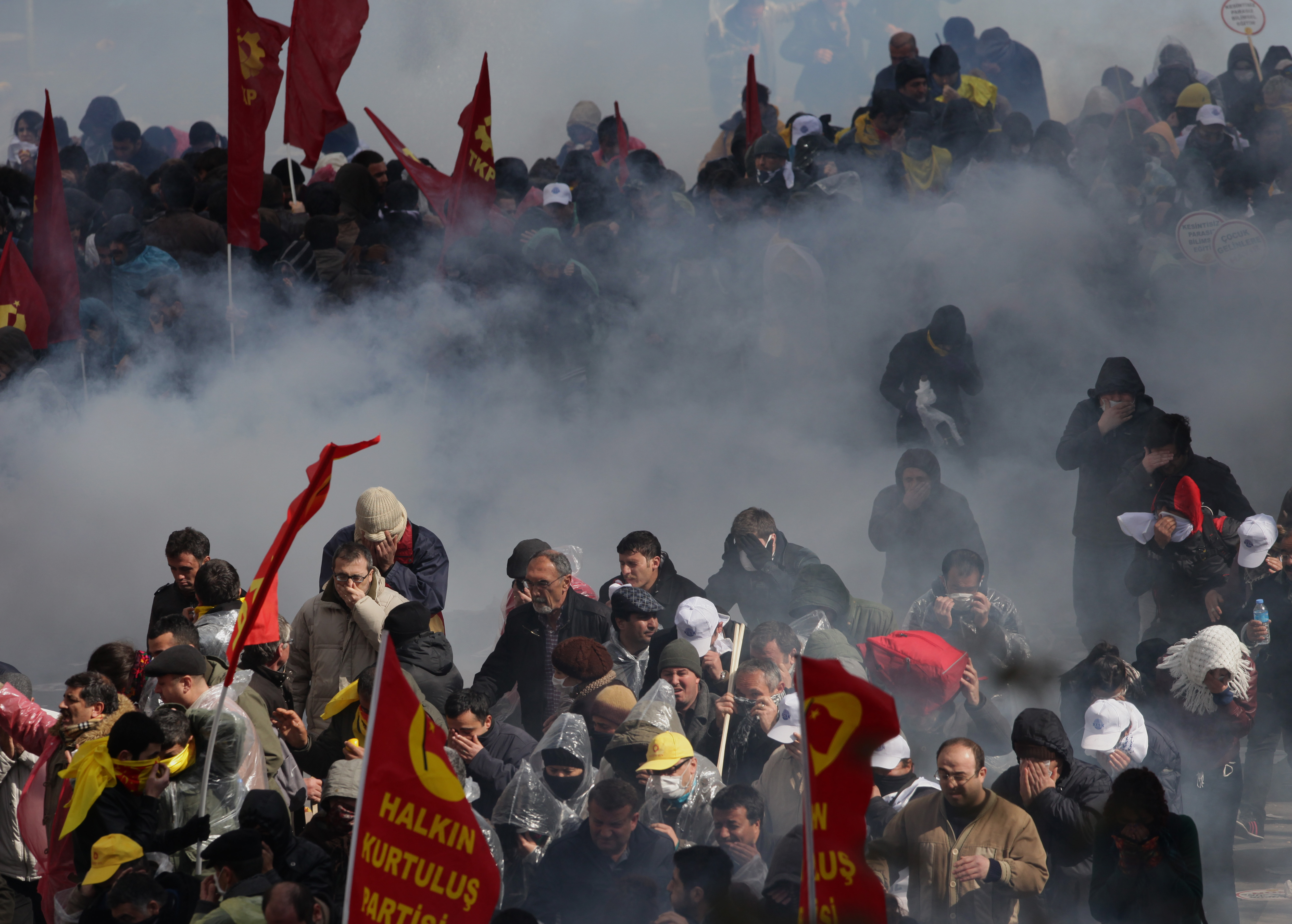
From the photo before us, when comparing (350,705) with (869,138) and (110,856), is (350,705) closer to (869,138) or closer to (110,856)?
(110,856)

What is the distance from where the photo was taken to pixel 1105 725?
151 inches

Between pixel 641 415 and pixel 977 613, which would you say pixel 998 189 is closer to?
pixel 641 415

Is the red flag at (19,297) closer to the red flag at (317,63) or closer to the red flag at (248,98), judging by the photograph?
the red flag at (248,98)

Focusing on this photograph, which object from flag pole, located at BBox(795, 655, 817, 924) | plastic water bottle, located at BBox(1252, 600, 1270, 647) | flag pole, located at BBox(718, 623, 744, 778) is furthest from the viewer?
plastic water bottle, located at BBox(1252, 600, 1270, 647)

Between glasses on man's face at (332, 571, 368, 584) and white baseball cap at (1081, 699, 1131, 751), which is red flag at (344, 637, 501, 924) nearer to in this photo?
glasses on man's face at (332, 571, 368, 584)

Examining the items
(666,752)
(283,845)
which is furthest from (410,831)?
(666,752)

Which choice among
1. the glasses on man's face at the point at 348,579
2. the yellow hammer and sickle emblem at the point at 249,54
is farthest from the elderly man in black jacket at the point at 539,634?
the yellow hammer and sickle emblem at the point at 249,54

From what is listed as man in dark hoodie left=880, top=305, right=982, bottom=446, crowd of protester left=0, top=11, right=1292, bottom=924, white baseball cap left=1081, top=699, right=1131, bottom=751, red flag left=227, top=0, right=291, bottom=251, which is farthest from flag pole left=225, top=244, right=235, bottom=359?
white baseball cap left=1081, top=699, right=1131, bottom=751

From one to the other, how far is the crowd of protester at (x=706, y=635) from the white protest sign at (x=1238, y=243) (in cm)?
34

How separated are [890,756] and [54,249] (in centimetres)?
540

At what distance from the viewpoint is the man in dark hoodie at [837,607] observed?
4.79 m

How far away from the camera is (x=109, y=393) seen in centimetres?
762

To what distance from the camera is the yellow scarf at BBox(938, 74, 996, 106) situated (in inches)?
339

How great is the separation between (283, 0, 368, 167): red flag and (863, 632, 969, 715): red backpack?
4.26m
